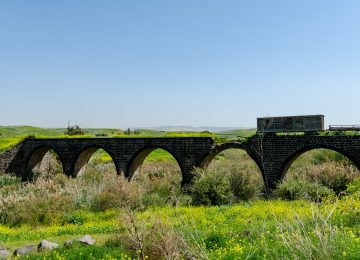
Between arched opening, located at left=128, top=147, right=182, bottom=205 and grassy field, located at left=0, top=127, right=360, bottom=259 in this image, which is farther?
arched opening, located at left=128, top=147, right=182, bottom=205

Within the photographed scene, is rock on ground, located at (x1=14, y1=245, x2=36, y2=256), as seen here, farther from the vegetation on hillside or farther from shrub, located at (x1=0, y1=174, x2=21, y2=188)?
shrub, located at (x1=0, y1=174, x2=21, y2=188)

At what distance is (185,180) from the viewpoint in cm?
2372

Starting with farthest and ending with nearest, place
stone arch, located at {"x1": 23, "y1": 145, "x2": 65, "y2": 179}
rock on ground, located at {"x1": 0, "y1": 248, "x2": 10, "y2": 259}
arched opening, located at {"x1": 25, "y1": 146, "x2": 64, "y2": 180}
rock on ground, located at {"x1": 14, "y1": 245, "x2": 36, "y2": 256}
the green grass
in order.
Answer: arched opening, located at {"x1": 25, "y1": 146, "x2": 64, "y2": 180} → stone arch, located at {"x1": 23, "y1": 145, "x2": 65, "y2": 179} → rock on ground, located at {"x1": 14, "y1": 245, "x2": 36, "y2": 256} → rock on ground, located at {"x1": 0, "y1": 248, "x2": 10, "y2": 259} → the green grass

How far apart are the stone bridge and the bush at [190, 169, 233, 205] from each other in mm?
Answer: 2513

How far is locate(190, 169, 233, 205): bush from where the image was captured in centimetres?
1920

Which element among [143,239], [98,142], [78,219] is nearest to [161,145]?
[98,142]

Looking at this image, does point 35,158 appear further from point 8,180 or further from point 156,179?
point 156,179

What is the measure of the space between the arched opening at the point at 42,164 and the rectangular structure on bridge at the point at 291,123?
16.4 m

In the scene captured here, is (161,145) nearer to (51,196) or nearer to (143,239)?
(51,196)

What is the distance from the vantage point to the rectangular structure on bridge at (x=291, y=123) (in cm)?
2030

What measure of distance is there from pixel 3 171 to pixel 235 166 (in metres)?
17.6

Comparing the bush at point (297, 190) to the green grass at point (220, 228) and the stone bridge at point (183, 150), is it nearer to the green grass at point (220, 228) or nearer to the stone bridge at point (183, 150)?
the stone bridge at point (183, 150)

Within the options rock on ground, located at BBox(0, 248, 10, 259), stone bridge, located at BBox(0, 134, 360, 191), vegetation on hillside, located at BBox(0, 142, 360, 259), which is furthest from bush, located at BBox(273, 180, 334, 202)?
rock on ground, located at BBox(0, 248, 10, 259)

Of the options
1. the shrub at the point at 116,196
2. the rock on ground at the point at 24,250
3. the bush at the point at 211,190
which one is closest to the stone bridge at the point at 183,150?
the bush at the point at 211,190
